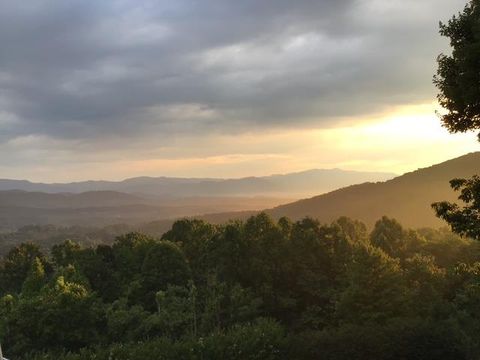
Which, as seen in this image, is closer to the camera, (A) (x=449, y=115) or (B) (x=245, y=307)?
(A) (x=449, y=115)

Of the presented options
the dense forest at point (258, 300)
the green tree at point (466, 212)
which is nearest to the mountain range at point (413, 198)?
the dense forest at point (258, 300)

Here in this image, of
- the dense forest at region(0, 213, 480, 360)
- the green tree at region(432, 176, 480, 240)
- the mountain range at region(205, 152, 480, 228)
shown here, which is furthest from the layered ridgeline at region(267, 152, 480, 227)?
the green tree at region(432, 176, 480, 240)

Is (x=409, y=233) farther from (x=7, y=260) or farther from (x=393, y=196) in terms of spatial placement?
(x=393, y=196)

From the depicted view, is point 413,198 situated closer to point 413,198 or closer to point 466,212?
point 413,198

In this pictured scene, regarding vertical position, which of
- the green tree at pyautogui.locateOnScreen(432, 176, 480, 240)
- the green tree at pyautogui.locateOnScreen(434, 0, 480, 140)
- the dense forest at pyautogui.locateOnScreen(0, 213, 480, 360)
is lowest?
the dense forest at pyautogui.locateOnScreen(0, 213, 480, 360)

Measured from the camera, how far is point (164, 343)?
85.7 ft

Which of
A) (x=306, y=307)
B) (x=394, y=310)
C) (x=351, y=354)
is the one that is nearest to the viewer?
(x=351, y=354)

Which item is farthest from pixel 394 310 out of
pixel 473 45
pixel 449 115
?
pixel 473 45

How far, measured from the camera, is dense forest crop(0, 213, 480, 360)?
84.2 ft

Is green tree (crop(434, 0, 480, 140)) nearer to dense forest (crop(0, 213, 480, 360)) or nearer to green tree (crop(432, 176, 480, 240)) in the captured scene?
green tree (crop(432, 176, 480, 240))

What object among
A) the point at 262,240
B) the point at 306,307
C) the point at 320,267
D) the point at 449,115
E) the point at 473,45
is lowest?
the point at 306,307

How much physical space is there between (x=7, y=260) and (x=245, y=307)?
122 ft

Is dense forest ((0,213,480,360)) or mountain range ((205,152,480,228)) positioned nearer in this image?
dense forest ((0,213,480,360))

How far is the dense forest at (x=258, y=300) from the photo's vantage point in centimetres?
2567
